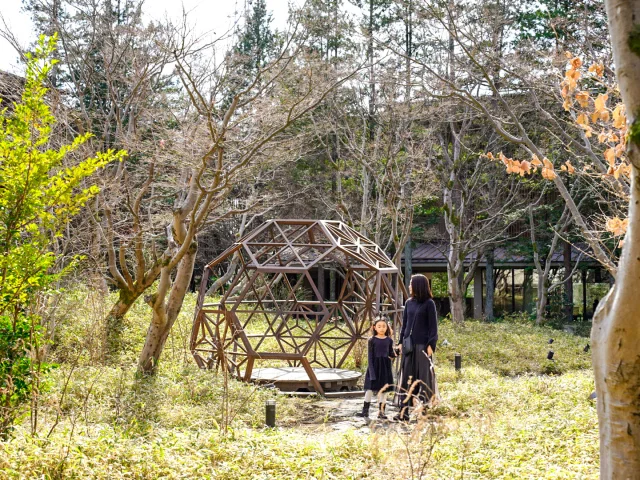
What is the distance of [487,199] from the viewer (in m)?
21.4

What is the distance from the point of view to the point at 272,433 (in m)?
6.54

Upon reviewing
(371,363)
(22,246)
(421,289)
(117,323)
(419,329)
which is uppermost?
(22,246)

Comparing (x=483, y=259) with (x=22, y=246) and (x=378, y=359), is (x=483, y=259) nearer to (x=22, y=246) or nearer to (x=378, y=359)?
(x=378, y=359)

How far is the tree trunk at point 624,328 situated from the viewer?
283cm

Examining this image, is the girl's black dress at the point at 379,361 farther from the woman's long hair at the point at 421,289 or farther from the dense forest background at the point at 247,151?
the dense forest background at the point at 247,151

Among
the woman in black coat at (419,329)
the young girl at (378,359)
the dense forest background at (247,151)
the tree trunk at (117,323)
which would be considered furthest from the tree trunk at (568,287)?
the woman in black coat at (419,329)

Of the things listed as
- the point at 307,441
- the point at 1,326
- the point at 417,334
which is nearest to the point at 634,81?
the point at 307,441

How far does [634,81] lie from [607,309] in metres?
1.01

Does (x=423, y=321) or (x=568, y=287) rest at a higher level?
(x=568, y=287)

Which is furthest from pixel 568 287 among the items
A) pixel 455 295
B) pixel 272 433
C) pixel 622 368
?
pixel 622 368

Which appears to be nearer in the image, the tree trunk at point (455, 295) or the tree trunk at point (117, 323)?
the tree trunk at point (117, 323)

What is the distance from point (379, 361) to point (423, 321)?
892 millimetres

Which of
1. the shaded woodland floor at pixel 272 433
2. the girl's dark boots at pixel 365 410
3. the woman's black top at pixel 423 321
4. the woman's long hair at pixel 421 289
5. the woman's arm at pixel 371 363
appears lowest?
the girl's dark boots at pixel 365 410

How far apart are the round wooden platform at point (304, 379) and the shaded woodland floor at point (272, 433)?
469 millimetres
